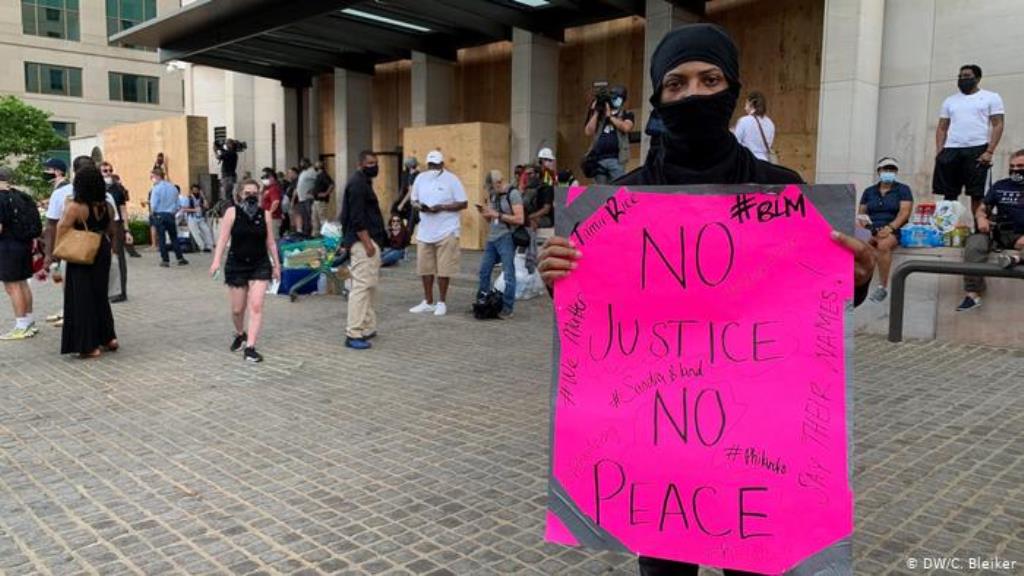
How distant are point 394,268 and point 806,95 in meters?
8.36

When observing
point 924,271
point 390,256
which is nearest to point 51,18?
point 390,256

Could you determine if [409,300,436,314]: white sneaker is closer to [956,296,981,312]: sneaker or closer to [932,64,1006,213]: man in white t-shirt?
[956,296,981,312]: sneaker

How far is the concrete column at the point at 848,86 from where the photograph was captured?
36.0ft

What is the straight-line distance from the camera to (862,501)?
4.00 meters

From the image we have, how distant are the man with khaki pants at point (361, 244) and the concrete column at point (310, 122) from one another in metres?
16.9

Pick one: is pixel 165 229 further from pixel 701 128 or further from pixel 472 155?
pixel 701 128

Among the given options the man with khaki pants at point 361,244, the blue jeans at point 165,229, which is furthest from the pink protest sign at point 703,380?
the blue jeans at point 165,229

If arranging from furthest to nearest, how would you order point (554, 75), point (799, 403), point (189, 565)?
point (554, 75) → point (189, 565) → point (799, 403)

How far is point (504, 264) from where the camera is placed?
980 cm

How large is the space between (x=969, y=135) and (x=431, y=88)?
13.1 metres

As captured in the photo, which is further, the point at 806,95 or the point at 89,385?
the point at 806,95

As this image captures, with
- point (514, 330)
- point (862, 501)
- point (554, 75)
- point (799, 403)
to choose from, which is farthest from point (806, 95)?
point (799, 403)

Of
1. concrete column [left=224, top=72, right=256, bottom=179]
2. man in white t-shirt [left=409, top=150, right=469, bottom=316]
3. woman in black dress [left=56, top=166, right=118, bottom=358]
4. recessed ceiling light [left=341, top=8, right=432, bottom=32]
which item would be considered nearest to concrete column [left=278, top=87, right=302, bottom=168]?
concrete column [left=224, top=72, right=256, bottom=179]

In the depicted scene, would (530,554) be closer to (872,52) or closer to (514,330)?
(514,330)
